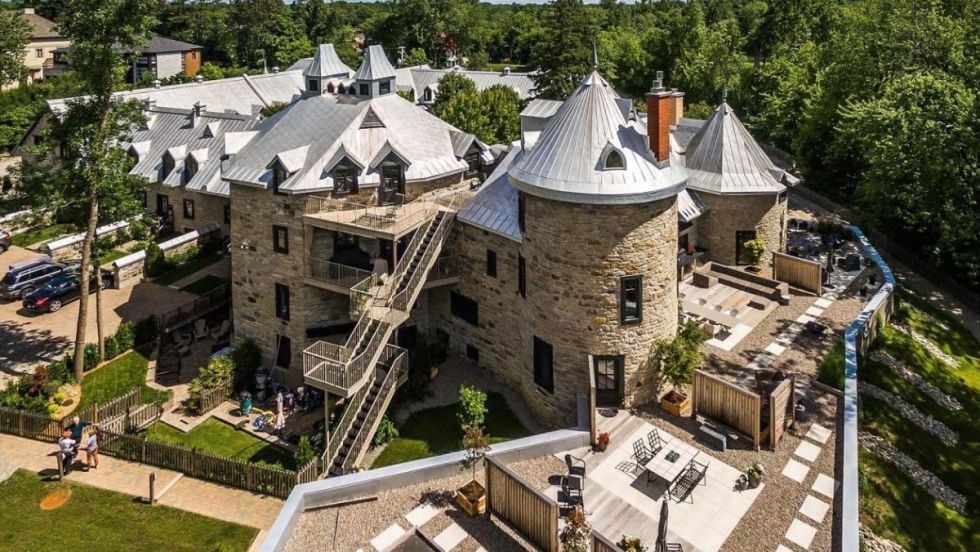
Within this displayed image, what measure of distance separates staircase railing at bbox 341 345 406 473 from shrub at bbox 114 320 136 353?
15.9 meters

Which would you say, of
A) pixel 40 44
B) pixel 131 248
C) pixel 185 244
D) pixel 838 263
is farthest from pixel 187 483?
pixel 40 44

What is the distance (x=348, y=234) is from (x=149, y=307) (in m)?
15.9

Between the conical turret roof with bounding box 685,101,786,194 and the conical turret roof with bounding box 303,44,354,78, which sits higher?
the conical turret roof with bounding box 303,44,354,78

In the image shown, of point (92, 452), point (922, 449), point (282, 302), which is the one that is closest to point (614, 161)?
point (922, 449)

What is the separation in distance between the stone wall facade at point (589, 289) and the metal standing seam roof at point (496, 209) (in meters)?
0.77

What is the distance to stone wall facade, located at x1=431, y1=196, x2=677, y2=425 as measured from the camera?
2206 cm

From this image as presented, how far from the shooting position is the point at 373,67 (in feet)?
103

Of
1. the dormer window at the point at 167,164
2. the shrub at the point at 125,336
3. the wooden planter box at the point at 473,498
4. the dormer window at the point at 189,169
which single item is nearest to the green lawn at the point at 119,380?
the shrub at the point at 125,336

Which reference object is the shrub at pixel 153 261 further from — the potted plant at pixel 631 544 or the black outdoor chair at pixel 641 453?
the potted plant at pixel 631 544

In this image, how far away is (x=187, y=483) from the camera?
23.2m

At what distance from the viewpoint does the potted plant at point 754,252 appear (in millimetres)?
33438

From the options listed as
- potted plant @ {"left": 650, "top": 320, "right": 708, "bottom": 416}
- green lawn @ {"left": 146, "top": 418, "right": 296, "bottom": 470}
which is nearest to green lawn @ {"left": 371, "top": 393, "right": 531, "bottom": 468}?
green lawn @ {"left": 146, "top": 418, "right": 296, "bottom": 470}

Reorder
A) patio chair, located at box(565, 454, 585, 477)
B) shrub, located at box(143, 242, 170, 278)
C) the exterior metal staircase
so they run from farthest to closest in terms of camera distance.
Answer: shrub, located at box(143, 242, 170, 278), the exterior metal staircase, patio chair, located at box(565, 454, 585, 477)

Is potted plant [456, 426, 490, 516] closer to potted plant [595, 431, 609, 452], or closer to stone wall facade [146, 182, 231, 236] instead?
potted plant [595, 431, 609, 452]
